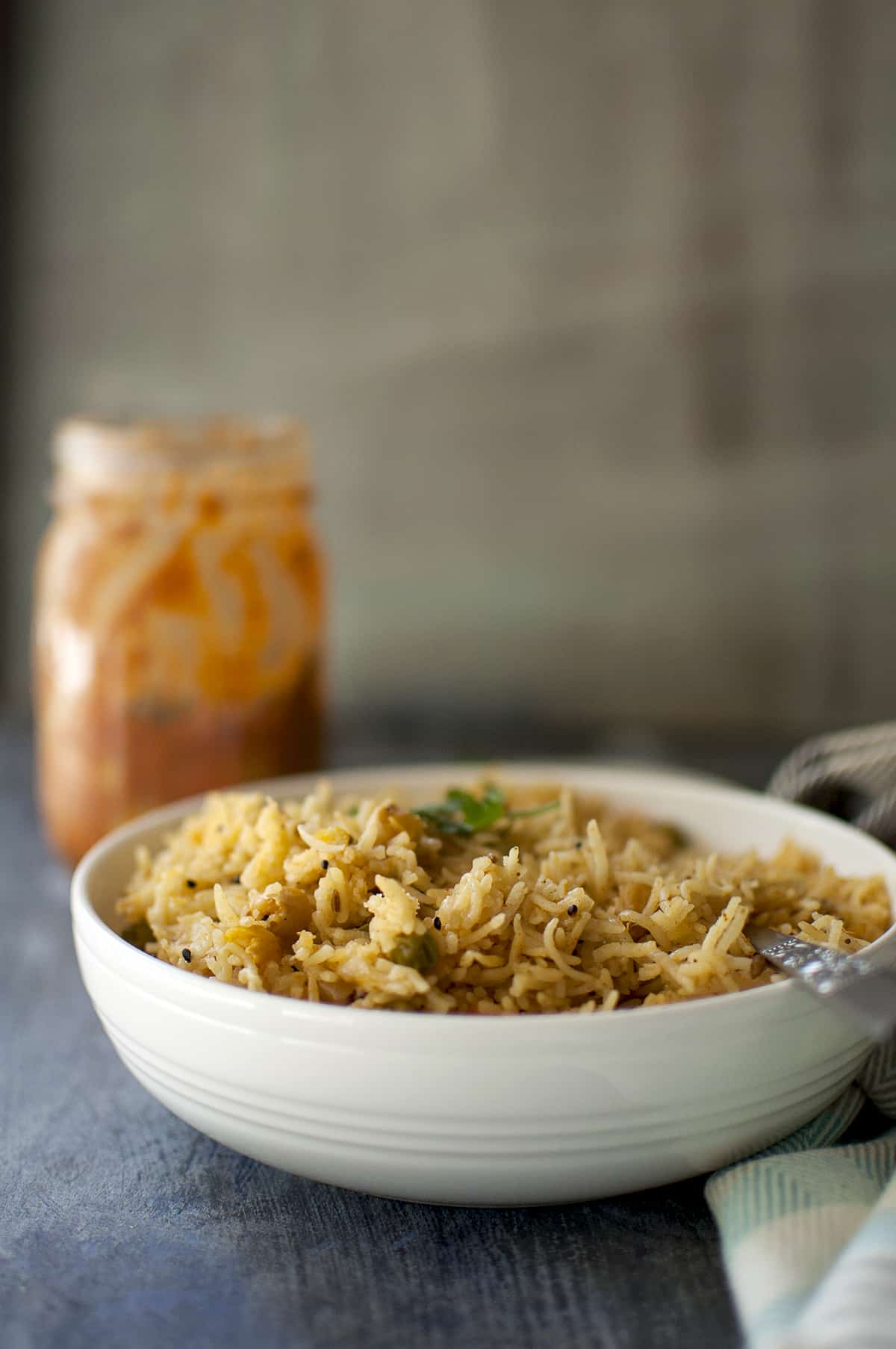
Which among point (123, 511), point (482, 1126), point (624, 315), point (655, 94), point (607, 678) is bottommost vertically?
point (607, 678)

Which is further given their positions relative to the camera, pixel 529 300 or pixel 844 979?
pixel 529 300

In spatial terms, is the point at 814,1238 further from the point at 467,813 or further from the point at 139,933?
the point at 139,933

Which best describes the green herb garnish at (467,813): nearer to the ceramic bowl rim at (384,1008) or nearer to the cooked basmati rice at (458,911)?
the cooked basmati rice at (458,911)

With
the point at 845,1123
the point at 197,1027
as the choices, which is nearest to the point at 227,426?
the point at 197,1027

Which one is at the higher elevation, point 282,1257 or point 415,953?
point 415,953

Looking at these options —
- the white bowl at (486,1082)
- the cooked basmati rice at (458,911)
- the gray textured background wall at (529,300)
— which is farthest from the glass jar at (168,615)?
the gray textured background wall at (529,300)

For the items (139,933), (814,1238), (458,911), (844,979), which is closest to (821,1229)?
(814,1238)

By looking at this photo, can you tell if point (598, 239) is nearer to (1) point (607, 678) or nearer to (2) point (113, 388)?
(1) point (607, 678)
